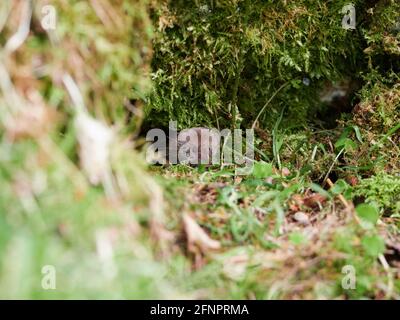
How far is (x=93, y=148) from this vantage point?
1.31 m

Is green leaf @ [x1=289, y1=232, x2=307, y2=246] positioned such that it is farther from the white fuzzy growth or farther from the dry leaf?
the white fuzzy growth

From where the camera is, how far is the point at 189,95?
2.77 meters

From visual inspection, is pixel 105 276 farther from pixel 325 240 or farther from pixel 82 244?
pixel 325 240

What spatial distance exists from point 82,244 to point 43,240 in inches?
4.6

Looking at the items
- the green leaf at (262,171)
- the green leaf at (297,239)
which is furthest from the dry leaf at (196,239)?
the green leaf at (262,171)

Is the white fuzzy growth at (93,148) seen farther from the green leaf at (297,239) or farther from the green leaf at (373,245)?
the green leaf at (373,245)

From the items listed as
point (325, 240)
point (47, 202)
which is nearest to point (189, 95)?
point (325, 240)

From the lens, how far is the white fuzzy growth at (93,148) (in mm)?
1315

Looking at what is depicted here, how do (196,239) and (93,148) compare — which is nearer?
(93,148)

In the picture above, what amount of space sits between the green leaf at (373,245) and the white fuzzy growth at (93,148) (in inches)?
31.9

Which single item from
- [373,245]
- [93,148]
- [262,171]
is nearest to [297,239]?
[373,245]

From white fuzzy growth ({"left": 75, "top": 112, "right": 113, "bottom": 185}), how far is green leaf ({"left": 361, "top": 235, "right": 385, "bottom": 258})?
0.81 metres

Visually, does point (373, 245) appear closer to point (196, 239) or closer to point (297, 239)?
point (297, 239)

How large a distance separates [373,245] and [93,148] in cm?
88
